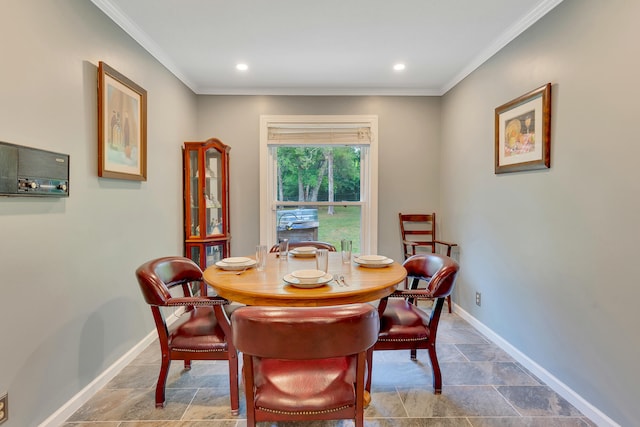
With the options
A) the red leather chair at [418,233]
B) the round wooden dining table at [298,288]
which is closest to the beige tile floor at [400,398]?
the round wooden dining table at [298,288]

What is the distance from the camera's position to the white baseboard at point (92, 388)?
1.65 m

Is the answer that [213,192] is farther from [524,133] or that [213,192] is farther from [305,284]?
[524,133]

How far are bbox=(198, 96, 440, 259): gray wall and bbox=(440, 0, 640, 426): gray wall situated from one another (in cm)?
99

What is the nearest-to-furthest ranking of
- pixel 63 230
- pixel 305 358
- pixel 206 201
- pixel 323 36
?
pixel 305 358 → pixel 63 230 → pixel 323 36 → pixel 206 201

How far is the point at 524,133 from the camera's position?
2238 millimetres

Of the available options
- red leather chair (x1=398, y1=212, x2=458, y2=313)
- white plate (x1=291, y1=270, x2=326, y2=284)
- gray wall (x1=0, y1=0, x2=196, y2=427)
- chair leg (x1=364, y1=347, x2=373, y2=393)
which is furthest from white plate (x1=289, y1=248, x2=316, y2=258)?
red leather chair (x1=398, y1=212, x2=458, y2=313)

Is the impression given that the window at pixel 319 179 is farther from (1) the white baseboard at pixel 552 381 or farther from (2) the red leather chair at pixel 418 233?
(1) the white baseboard at pixel 552 381

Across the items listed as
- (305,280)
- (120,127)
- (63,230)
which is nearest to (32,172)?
(63,230)

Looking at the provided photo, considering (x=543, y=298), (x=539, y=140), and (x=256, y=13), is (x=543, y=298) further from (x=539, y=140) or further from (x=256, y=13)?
(x=256, y=13)

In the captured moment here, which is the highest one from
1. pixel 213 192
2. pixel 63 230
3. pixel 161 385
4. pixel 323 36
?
pixel 323 36

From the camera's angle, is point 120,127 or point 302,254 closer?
point 120,127

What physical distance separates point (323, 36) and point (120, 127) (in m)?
1.67

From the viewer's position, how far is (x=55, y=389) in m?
1.66

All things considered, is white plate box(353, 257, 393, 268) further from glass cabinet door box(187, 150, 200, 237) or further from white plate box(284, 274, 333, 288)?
glass cabinet door box(187, 150, 200, 237)
